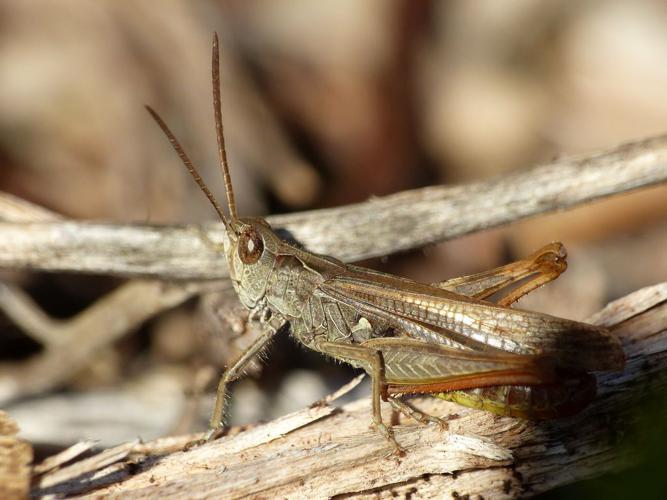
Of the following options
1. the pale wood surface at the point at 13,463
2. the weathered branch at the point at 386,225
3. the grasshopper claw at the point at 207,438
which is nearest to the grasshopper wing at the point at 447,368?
the weathered branch at the point at 386,225

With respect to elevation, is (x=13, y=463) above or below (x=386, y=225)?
below

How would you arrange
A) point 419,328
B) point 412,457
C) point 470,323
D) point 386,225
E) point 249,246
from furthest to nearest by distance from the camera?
point 386,225
point 249,246
point 419,328
point 470,323
point 412,457

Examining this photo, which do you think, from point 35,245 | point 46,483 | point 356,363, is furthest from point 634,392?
point 35,245

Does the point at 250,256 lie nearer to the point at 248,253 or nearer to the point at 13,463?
the point at 248,253

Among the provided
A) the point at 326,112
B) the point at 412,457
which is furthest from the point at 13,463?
the point at 326,112

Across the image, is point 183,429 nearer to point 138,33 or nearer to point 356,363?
point 356,363

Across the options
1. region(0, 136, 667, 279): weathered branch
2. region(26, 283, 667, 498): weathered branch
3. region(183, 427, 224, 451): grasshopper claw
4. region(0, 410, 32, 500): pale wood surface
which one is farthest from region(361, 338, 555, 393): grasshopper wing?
region(0, 410, 32, 500): pale wood surface

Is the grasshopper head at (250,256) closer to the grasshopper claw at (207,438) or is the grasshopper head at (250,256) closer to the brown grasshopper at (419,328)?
the brown grasshopper at (419,328)

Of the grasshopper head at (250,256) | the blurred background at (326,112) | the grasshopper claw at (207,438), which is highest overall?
the blurred background at (326,112)
